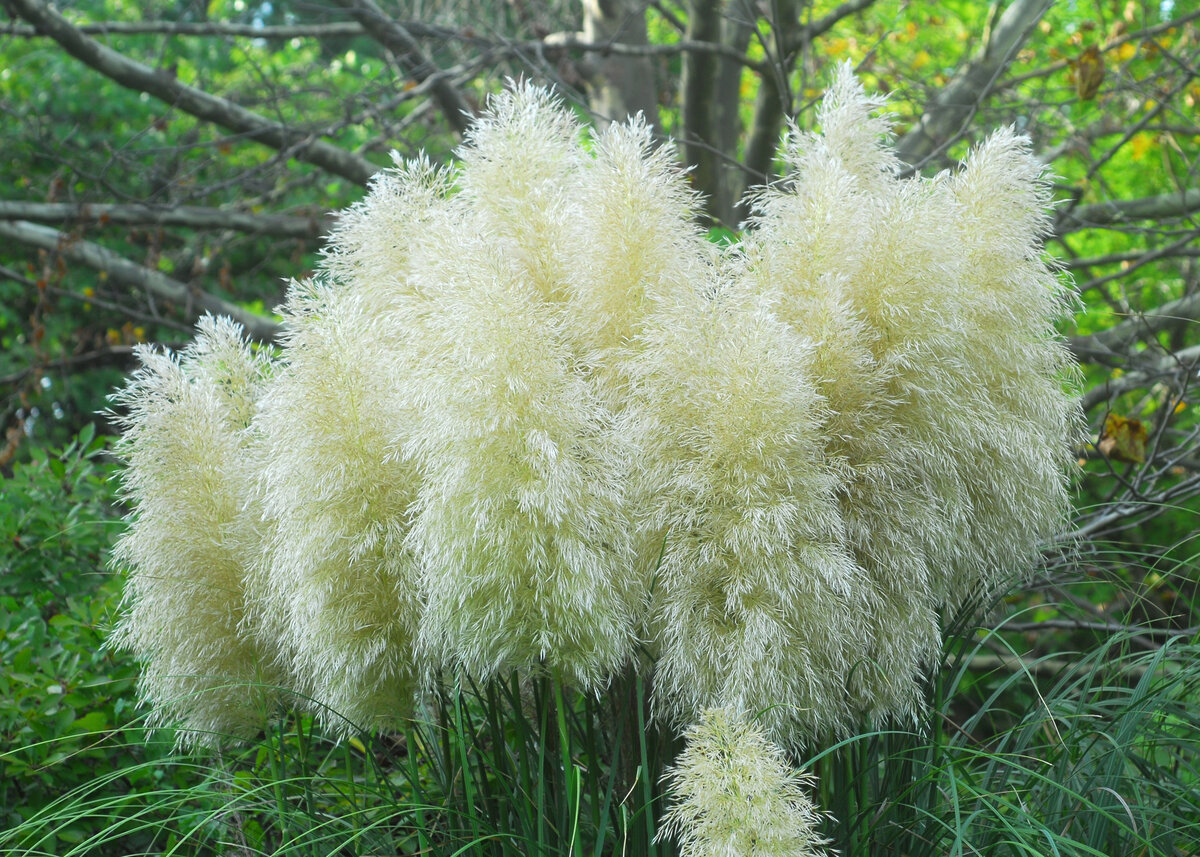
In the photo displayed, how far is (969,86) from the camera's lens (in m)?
5.25

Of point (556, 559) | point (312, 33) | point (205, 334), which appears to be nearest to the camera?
point (556, 559)

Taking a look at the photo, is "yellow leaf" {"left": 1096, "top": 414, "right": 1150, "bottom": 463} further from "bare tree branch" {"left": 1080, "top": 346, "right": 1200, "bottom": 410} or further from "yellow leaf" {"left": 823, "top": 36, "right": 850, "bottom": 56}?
"yellow leaf" {"left": 823, "top": 36, "right": 850, "bottom": 56}

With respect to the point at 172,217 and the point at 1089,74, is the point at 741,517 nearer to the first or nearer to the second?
the point at 1089,74

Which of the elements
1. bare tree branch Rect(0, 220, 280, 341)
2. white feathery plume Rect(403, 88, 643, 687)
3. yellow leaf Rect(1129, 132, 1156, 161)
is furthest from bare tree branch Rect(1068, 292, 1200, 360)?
bare tree branch Rect(0, 220, 280, 341)

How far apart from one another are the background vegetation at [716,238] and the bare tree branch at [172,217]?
0.03m

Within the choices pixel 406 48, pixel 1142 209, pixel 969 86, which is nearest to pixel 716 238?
pixel 969 86

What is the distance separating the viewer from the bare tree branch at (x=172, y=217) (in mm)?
6043

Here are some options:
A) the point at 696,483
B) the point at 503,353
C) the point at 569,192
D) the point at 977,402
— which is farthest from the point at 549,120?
the point at 977,402

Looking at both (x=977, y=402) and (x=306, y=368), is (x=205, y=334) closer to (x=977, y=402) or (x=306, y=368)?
(x=306, y=368)

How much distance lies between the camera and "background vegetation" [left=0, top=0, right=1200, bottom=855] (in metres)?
2.19

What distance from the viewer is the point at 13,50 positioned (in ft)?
31.8

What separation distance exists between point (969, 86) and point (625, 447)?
4312mm

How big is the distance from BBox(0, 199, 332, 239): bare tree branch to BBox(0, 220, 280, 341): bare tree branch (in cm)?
11

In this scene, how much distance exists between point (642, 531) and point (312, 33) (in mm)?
5004
